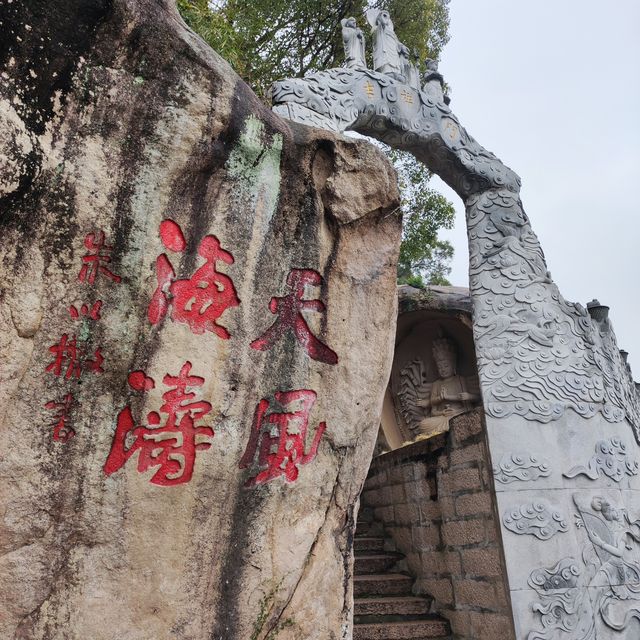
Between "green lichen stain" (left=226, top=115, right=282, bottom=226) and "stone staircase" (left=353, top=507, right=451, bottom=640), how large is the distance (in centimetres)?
349

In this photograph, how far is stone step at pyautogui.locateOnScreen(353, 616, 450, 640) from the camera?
4500 mm

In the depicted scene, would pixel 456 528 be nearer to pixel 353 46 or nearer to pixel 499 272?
pixel 499 272

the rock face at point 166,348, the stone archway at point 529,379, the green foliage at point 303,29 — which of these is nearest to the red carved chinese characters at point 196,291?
the rock face at point 166,348

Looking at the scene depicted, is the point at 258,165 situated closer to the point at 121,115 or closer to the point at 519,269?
the point at 121,115

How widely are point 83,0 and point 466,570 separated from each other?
437 centimetres

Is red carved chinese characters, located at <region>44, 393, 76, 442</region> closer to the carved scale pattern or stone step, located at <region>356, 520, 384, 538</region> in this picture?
the carved scale pattern

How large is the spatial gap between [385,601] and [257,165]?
388 centimetres

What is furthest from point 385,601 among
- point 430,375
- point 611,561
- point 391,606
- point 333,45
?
point 333,45

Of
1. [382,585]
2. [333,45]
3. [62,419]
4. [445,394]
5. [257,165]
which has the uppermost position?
[333,45]

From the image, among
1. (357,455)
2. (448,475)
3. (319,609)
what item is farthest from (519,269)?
(319,609)

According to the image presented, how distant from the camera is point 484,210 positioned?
5.48 m

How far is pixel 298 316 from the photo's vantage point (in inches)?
96.6

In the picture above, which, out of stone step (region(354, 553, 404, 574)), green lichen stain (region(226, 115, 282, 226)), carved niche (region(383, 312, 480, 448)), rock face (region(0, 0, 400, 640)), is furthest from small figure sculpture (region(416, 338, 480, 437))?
green lichen stain (region(226, 115, 282, 226))

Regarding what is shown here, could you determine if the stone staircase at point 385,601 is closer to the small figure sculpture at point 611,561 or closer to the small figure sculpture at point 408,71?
the small figure sculpture at point 611,561
